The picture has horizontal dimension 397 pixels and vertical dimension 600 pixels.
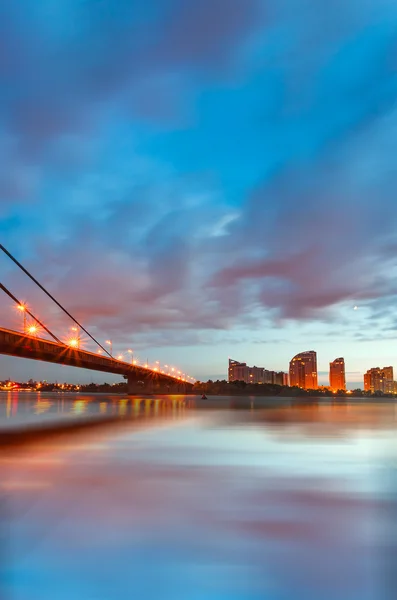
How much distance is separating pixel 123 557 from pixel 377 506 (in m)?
8.43

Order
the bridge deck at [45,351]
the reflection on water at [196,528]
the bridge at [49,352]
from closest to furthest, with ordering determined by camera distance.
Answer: the reflection on water at [196,528]
the bridge deck at [45,351]
the bridge at [49,352]

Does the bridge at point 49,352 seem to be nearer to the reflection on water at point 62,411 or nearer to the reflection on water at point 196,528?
the reflection on water at point 62,411

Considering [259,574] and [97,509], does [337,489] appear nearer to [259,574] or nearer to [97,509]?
[97,509]

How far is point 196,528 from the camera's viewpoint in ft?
39.7

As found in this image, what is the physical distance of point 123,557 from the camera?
9664 millimetres

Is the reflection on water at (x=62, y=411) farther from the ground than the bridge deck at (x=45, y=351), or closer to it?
closer to it

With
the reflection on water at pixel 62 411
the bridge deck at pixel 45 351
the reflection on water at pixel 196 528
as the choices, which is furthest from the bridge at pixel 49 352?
the reflection on water at pixel 196 528

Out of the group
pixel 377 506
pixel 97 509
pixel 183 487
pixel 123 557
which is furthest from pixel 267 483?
pixel 123 557

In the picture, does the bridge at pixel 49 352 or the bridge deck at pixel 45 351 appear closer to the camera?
the bridge deck at pixel 45 351

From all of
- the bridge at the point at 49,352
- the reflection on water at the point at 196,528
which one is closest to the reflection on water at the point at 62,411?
the bridge at the point at 49,352

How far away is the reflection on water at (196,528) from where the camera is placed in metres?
8.40

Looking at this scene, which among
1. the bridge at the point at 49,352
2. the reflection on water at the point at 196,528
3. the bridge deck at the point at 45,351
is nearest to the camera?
the reflection on water at the point at 196,528

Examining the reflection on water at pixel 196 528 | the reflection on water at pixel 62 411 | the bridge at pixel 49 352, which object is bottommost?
the reflection on water at pixel 62 411

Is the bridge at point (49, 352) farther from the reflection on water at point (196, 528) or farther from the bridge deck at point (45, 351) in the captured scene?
the reflection on water at point (196, 528)
